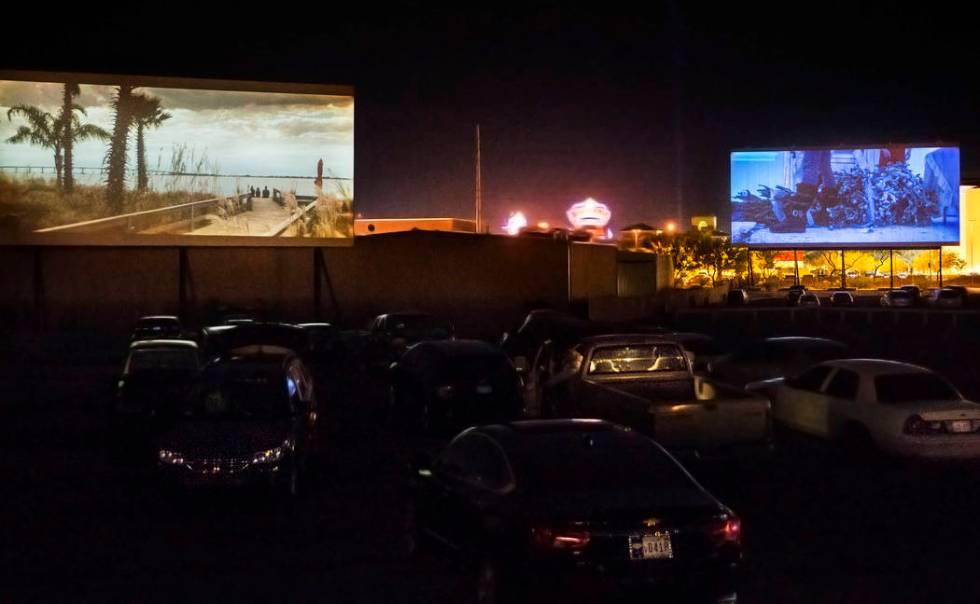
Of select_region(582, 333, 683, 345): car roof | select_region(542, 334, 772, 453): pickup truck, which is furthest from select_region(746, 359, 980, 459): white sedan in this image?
select_region(582, 333, 683, 345): car roof

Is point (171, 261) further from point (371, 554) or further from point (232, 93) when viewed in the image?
point (371, 554)

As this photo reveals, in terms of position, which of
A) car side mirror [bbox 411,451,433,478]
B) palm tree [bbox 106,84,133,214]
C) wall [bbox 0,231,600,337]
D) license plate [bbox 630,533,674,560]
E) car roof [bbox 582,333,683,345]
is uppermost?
palm tree [bbox 106,84,133,214]

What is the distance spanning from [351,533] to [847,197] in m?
82.2

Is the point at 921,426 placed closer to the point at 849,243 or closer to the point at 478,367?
the point at 478,367

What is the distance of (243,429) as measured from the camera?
13.1 meters

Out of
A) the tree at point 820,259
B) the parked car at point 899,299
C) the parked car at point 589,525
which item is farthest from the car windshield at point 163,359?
the tree at point 820,259

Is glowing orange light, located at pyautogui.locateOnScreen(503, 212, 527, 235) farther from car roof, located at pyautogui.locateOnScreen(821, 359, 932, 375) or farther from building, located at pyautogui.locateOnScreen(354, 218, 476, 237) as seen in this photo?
car roof, located at pyautogui.locateOnScreen(821, 359, 932, 375)

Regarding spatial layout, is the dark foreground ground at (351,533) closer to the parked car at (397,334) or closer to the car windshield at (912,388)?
the car windshield at (912,388)

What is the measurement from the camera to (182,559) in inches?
412

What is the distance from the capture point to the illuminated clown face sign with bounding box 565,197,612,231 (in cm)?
12531

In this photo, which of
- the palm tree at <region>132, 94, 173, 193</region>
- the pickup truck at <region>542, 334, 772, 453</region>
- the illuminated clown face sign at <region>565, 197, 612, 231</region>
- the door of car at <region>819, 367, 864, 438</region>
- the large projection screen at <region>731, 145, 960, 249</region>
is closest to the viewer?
the pickup truck at <region>542, 334, 772, 453</region>

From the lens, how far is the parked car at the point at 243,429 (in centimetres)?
1266

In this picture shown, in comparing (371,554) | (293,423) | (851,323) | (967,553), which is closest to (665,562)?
(371,554)

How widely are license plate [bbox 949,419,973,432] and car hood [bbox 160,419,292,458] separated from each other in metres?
8.04
